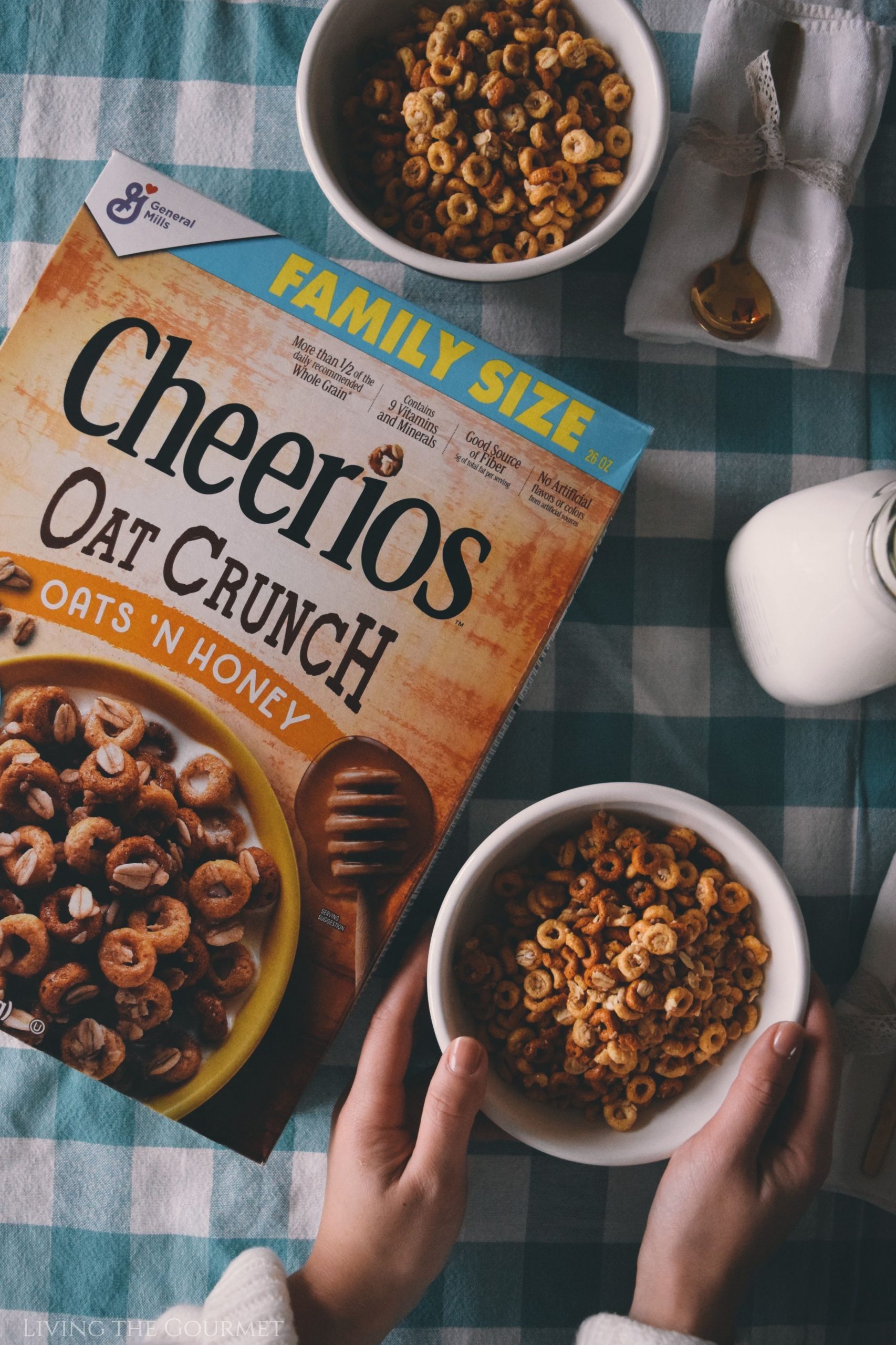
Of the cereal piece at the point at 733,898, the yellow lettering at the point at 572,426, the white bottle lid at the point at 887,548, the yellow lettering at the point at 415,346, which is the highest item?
the yellow lettering at the point at 415,346

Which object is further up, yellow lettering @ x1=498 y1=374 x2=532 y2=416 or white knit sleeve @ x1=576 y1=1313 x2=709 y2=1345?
yellow lettering @ x1=498 y1=374 x2=532 y2=416

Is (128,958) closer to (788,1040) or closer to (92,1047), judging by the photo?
(92,1047)

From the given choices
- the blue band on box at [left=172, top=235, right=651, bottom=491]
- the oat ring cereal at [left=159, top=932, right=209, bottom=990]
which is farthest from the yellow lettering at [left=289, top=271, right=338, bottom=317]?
the oat ring cereal at [left=159, top=932, right=209, bottom=990]

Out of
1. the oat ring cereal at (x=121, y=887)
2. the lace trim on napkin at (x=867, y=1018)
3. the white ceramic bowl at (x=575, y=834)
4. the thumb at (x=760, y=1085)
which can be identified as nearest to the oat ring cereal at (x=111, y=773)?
the oat ring cereal at (x=121, y=887)

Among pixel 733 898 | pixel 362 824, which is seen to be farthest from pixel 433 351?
pixel 733 898

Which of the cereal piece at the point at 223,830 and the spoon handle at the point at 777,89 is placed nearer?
the cereal piece at the point at 223,830

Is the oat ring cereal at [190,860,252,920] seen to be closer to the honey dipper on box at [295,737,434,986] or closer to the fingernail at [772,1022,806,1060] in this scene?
the honey dipper on box at [295,737,434,986]

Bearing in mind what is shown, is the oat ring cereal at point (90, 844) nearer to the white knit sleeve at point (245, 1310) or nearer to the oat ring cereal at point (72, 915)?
the oat ring cereal at point (72, 915)

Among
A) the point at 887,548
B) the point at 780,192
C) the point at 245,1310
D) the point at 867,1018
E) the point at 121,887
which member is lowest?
the point at 245,1310
